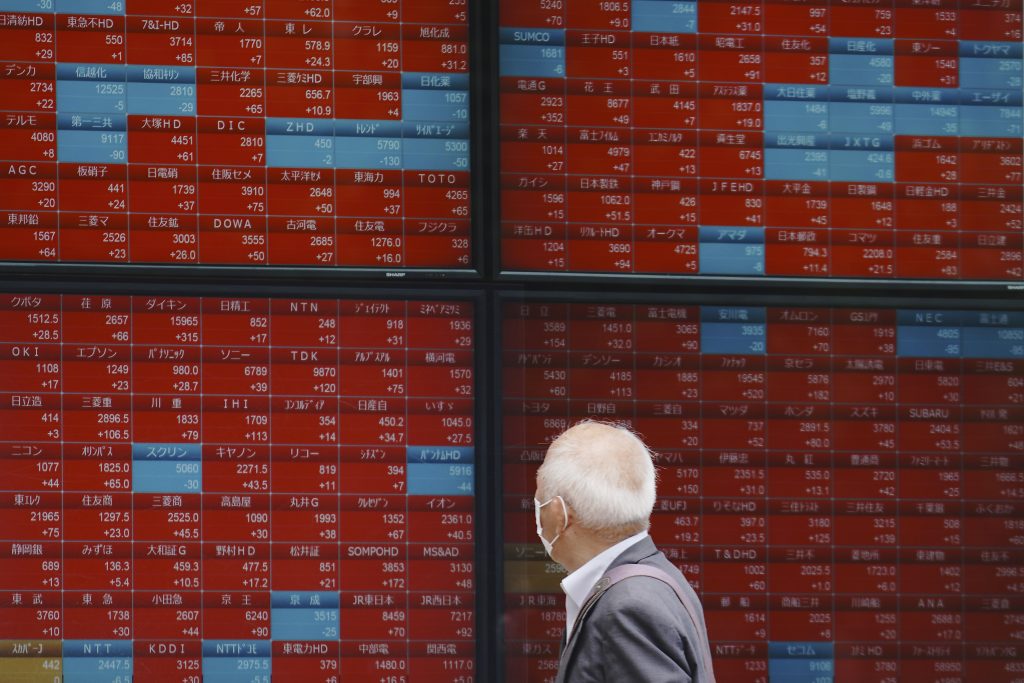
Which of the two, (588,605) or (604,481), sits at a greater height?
(604,481)

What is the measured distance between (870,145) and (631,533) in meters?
1.73

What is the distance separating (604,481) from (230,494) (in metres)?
1.41

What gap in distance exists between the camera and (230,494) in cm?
307

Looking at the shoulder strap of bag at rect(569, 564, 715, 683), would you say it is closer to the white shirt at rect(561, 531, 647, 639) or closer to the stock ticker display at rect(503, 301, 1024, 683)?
the white shirt at rect(561, 531, 647, 639)

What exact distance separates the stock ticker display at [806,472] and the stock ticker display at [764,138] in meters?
0.20

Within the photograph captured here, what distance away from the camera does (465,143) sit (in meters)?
3.15

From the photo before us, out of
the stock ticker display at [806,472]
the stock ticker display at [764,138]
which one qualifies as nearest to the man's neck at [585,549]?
the stock ticker display at [806,472]

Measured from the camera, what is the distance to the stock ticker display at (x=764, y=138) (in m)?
3.16

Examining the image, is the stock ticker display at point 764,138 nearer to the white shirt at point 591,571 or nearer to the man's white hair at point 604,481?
the man's white hair at point 604,481

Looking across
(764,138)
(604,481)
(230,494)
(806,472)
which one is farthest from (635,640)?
(764,138)

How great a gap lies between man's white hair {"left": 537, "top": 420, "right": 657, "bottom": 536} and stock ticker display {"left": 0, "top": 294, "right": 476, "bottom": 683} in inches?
36.9

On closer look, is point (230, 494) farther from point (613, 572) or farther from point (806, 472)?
point (806, 472)

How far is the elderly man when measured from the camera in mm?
2006

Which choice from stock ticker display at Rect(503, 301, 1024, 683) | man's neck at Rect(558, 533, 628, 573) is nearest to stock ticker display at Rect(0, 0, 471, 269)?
stock ticker display at Rect(503, 301, 1024, 683)
